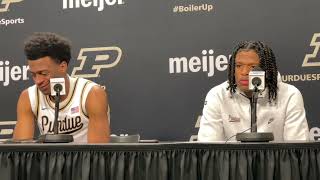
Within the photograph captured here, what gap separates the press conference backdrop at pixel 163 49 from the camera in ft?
11.3

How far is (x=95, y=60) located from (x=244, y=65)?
1.48 meters

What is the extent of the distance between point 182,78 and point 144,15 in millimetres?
549

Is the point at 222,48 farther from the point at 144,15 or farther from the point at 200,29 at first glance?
the point at 144,15

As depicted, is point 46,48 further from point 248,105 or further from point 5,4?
point 5,4

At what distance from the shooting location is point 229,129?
268 cm

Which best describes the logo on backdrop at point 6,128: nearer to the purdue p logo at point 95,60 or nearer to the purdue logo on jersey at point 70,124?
the purdue p logo at point 95,60

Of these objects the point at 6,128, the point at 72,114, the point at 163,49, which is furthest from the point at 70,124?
the point at 6,128

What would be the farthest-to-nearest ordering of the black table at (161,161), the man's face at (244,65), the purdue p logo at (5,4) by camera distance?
the purdue p logo at (5,4) < the man's face at (244,65) < the black table at (161,161)

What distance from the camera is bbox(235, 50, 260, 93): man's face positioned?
8.54ft

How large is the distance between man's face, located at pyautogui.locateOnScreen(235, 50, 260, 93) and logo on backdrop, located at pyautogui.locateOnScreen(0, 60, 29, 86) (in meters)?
1.89

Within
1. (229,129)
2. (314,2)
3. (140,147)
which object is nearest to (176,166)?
(140,147)

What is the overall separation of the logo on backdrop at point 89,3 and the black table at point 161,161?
2211 millimetres

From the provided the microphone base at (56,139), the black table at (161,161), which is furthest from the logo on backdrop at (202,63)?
the black table at (161,161)

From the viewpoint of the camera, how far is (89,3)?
12.7ft
